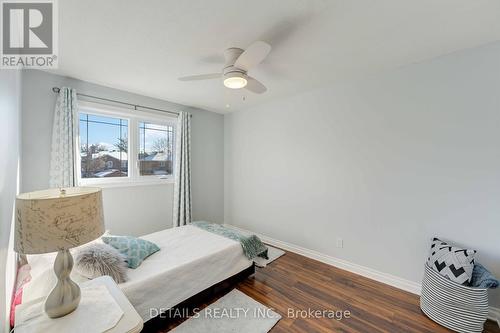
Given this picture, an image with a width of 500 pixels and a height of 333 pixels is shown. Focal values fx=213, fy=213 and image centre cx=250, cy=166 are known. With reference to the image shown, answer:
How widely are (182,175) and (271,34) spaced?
101 inches

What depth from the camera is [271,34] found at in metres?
1.73

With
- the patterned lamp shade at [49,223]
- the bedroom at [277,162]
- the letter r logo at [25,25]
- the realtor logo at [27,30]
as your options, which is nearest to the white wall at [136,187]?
the bedroom at [277,162]

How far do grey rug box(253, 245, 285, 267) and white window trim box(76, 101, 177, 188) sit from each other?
1.96 meters

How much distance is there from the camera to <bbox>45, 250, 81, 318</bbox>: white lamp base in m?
1.03

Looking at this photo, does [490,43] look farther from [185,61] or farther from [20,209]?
[20,209]

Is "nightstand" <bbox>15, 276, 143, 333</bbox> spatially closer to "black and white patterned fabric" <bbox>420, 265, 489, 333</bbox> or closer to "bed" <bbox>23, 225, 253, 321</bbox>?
"bed" <bbox>23, 225, 253, 321</bbox>

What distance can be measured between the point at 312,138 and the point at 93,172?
3.07 metres

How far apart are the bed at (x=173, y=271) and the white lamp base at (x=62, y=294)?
50 centimetres

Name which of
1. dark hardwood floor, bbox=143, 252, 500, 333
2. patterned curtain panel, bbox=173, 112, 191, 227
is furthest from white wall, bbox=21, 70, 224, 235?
dark hardwood floor, bbox=143, 252, 500, 333

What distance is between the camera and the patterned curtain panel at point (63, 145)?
2469mm

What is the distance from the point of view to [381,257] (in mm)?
2467

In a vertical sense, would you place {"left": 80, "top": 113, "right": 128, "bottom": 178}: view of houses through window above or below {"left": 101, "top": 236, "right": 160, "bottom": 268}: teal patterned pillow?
above

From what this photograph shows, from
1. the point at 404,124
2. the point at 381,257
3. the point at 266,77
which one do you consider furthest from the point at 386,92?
the point at 381,257

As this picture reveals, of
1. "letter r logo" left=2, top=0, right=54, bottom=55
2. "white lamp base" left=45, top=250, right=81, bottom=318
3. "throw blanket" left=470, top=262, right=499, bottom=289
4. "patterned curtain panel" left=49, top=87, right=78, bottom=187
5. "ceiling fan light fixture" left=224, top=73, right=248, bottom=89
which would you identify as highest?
"letter r logo" left=2, top=0, right=54, bottom=55
